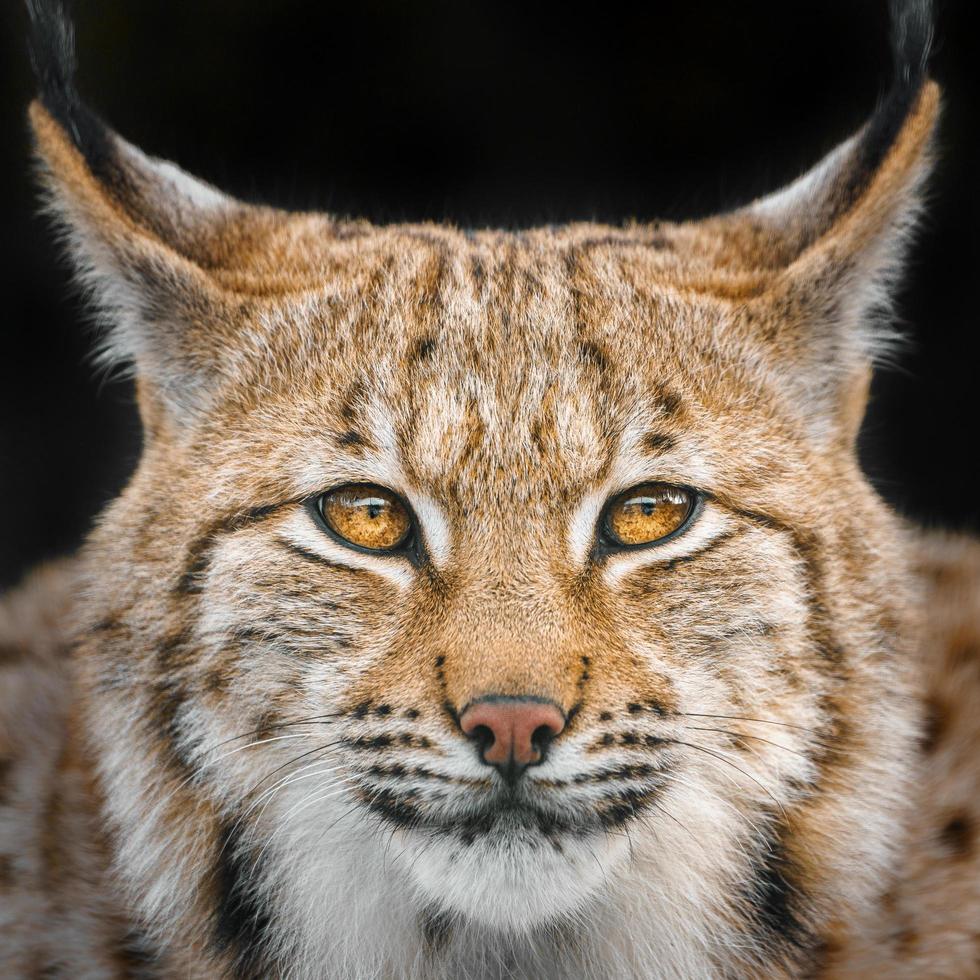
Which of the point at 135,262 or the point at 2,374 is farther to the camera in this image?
the point at 2,374

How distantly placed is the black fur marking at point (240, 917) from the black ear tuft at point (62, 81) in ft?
4.51

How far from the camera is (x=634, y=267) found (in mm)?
2707

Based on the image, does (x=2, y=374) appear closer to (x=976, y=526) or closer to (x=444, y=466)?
(x=444, y=466)

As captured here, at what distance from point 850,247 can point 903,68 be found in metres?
0.35

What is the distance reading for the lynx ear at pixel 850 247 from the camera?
96.5 inches

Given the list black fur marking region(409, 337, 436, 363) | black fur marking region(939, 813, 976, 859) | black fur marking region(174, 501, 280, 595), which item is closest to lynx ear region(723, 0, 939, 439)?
black fur marking region(409, 337, 436, 363)

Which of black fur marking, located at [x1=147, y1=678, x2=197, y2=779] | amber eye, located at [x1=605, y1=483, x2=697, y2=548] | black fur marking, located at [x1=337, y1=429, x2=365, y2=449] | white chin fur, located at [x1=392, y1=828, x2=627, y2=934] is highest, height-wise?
black fur marking, located at [x1=337, y1=429, x2=365, y2=449]

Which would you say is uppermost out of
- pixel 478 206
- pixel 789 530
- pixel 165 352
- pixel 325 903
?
pixel 478 206

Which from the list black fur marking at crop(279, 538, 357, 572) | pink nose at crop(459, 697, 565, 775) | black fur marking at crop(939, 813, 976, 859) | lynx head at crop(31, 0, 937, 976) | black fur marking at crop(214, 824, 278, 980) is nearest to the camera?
pink nose at crop(459, 697, 565, 775)

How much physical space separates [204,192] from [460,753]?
1496 millimetres

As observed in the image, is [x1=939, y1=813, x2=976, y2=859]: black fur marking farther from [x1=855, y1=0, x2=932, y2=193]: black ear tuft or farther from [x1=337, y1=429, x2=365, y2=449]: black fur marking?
[x1=337, y1=429, x2=365, y2=449]: black fur marking

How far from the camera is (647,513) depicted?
2.42 m

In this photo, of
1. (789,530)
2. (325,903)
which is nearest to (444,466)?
(789,530)

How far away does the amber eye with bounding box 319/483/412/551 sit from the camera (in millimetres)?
2387
